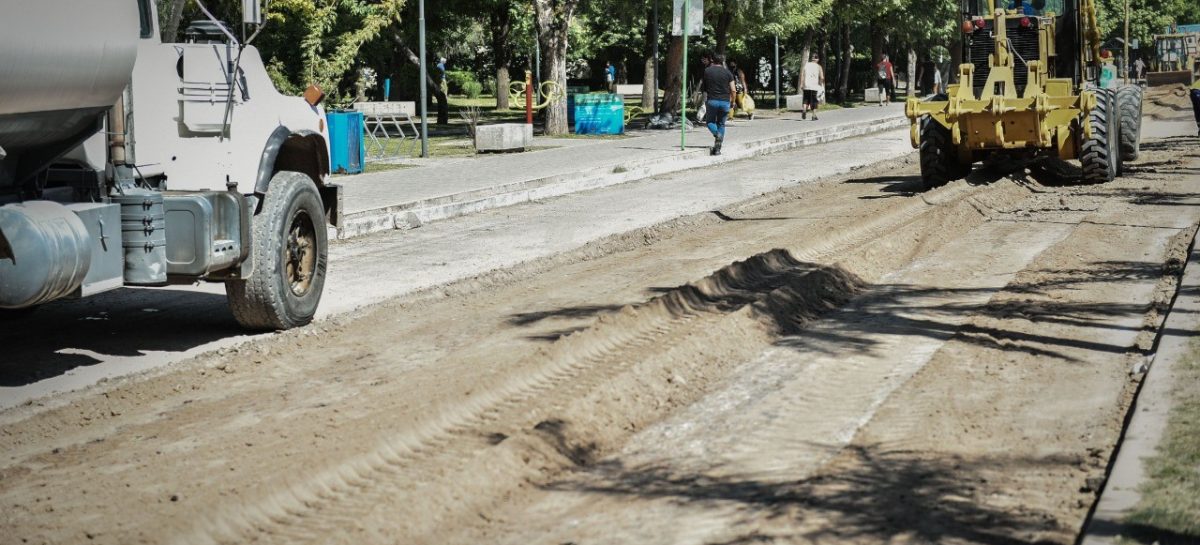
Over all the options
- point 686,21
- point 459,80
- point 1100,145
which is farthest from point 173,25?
point 459,80

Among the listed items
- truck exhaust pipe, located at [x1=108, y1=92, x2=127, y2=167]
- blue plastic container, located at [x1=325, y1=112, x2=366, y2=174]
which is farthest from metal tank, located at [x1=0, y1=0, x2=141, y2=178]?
blue plastic container, located at [x1=325, y1=112, x2=366, y2=174]

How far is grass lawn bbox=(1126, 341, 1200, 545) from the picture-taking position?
16.7 ft

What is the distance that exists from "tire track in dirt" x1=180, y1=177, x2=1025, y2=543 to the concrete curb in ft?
7.57

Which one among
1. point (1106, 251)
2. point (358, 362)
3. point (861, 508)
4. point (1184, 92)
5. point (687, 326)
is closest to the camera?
point (861, 508)

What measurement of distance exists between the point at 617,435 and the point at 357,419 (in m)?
1.34

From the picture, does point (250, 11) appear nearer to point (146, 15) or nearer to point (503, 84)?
point (146, 15)

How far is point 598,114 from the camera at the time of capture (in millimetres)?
31812

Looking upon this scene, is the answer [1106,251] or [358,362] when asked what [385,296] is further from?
[1106,251]

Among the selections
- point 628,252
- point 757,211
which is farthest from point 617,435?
point 757,211

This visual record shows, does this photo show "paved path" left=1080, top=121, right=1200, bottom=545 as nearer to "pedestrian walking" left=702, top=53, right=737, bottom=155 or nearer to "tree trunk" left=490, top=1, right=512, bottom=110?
"pedestrian walking" left=702, top=53, right=737, bottom=155

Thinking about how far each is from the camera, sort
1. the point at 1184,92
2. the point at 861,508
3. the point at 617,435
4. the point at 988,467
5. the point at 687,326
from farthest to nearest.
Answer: the point at 1184,92 → the point at 687,326 → the point at 617,435 → the point at 988,467 → the point at 861,508

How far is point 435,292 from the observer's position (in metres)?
11.2

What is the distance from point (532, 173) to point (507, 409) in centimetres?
1387

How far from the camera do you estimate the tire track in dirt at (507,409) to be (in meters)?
5.44
